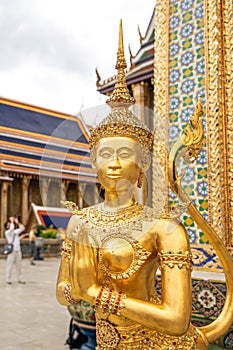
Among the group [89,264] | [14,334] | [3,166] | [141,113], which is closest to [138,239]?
[89,264]

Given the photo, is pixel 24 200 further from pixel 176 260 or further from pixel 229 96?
pixel 176 260

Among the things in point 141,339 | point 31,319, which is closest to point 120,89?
point 141,339

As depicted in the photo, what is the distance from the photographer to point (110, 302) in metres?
1.26

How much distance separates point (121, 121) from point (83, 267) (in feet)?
1.76

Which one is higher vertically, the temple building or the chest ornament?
the temple building

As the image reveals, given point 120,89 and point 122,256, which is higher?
point 120,89

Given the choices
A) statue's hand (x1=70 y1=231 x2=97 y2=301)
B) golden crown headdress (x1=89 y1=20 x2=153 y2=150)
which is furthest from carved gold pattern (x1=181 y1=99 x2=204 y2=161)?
statue's hand (x1=70 y1=231 x2=97 y2=301)

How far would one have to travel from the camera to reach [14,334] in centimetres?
372

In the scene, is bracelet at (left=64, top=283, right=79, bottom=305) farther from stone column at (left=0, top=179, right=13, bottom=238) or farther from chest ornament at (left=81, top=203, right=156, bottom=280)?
stone column at (left=0, top=179, right=13, bottom=238)

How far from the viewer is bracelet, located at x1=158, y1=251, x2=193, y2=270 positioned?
1.29m

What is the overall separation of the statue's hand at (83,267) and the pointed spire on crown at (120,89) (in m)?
0.51

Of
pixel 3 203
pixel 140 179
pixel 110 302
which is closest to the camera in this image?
pixel 110 302

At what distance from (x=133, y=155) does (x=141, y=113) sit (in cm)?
24

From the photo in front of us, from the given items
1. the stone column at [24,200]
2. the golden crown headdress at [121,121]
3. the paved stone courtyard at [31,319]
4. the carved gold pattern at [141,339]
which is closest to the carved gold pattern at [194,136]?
the golden crown headdress at [121,121]
